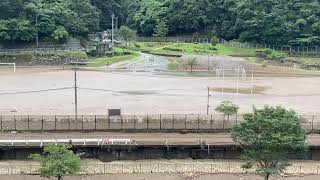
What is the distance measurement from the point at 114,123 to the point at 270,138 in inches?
829

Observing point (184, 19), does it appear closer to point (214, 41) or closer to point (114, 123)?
point (214, 41)

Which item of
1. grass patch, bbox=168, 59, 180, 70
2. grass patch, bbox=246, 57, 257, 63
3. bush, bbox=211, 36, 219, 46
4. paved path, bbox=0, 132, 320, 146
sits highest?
bush, bbox=211, 36, 219, 46

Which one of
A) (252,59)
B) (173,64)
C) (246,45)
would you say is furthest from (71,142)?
(246,45)

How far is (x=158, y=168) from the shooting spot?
4528cm

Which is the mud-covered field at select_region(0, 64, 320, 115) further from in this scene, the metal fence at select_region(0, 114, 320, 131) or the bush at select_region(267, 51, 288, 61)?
the bush at select_region(267, 51, 288, 61)

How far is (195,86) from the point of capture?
8331 centimetres

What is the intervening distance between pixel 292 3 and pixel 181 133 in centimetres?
8706

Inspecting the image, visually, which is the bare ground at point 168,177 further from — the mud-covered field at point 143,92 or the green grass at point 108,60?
the green grass at point 108,60

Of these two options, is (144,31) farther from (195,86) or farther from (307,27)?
(195,86)

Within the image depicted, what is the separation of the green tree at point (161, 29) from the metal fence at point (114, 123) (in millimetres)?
79824

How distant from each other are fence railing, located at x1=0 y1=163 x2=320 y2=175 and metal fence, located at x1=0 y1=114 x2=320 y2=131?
8992 mm

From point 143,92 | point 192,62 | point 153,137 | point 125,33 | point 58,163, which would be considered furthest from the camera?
point 125,33

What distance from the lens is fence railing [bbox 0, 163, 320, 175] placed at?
44250 millimetres

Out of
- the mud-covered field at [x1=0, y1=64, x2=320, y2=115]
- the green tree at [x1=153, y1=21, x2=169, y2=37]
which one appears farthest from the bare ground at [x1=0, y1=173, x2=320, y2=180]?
the green tree at [x1=153, y1=21, x2=169, y2=37]
